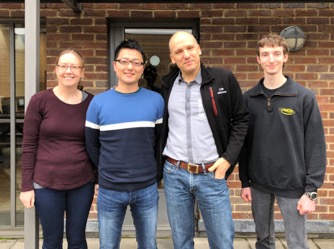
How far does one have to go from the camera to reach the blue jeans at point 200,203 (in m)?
2.63

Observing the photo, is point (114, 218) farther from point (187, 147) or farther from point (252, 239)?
point (252, 239)

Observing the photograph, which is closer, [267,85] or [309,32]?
[267,85]

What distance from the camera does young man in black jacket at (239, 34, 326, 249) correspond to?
257 centimetres

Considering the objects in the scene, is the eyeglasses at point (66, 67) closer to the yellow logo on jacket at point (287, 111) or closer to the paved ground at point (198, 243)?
the yellow logo on jacket at point (287, 111)

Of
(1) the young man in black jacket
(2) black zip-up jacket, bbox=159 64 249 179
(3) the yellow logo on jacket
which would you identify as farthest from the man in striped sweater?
(3) the yellow logo on jacket

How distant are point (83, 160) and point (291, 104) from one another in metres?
1.44

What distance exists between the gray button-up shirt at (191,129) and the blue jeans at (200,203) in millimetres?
115

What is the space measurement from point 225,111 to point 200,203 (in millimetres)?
654

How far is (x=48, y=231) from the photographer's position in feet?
8.92

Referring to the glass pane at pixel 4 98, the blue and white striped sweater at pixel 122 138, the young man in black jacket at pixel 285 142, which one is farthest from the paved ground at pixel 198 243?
the blue and white striped sweater at pixel 122 138

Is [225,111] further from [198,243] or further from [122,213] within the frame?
[198,243]

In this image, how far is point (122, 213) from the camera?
270 cm

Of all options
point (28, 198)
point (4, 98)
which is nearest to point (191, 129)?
point (28, 198)

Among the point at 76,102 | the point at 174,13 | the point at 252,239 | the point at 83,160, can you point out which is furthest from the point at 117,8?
the point at 252,239
